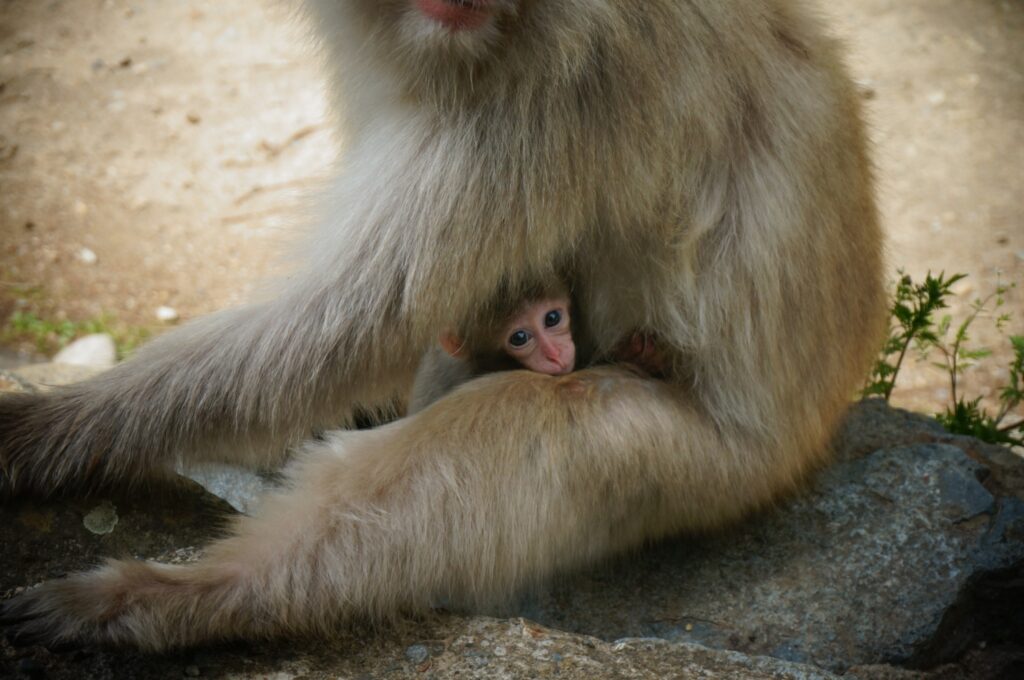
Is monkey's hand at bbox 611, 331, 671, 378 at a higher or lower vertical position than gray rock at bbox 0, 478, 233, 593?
higher

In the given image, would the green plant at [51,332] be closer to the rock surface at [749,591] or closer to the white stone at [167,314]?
the white stone at [167,314]

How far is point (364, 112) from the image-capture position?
348 cm

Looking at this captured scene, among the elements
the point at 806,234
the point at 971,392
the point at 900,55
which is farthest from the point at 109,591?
the point at 900,55

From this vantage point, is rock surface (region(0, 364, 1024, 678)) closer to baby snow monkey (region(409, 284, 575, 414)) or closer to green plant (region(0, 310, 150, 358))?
baby snow monkey (region(409, 284, 575, 414))

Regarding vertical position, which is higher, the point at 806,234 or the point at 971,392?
the point at 806,234

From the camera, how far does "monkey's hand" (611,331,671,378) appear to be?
359cm

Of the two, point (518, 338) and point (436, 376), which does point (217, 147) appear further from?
point (518, 338)

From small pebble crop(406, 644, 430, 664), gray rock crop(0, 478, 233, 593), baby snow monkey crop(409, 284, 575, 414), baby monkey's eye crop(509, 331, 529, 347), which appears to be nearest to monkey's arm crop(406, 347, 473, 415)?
baby snow monkey crop(409, 284, 575, 414)

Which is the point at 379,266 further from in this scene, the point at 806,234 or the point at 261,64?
the point at 261,64

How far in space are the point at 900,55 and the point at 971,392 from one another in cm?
373

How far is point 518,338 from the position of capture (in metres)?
3.68

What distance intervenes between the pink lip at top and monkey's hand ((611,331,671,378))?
4.05 ft

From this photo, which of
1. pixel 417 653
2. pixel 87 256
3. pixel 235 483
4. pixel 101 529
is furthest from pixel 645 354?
pixel 87 256

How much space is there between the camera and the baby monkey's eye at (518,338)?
12.0 ft
